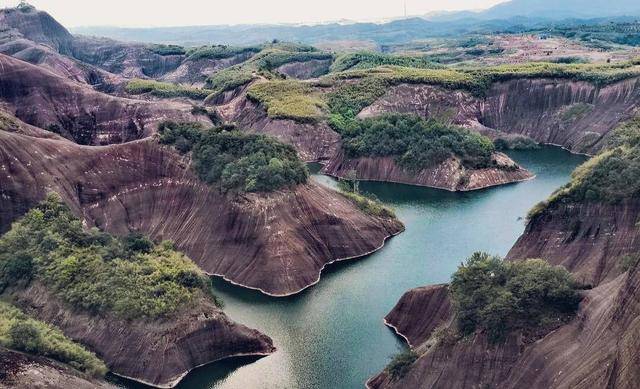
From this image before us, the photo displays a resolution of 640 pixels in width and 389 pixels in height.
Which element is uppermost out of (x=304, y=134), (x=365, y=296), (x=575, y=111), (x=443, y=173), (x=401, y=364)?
(x=401, y=364)

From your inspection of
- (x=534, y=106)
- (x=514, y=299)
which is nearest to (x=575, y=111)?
(x=534, y=106)

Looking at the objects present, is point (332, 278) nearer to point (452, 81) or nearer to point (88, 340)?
point (88, 340)

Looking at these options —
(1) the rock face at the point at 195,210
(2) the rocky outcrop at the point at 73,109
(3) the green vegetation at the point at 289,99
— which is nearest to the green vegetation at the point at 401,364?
(1) the rock face at the point at 195,210

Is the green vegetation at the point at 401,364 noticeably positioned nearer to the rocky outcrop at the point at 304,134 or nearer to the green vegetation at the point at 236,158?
the green vegetation at the point at 236,158

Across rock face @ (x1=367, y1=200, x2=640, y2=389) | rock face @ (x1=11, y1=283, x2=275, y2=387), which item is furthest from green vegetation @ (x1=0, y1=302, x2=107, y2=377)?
rock face @ (x1=367, y1=200, x2=640, y2=389)

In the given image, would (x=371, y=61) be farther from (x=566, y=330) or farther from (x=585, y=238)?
(x=566, y=330)

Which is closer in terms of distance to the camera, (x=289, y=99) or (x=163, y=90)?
(x=289, y=99)

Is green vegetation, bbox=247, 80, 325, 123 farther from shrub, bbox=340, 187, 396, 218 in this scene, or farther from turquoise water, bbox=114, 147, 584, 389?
shrub, bbox=340, 187, 396, 218
